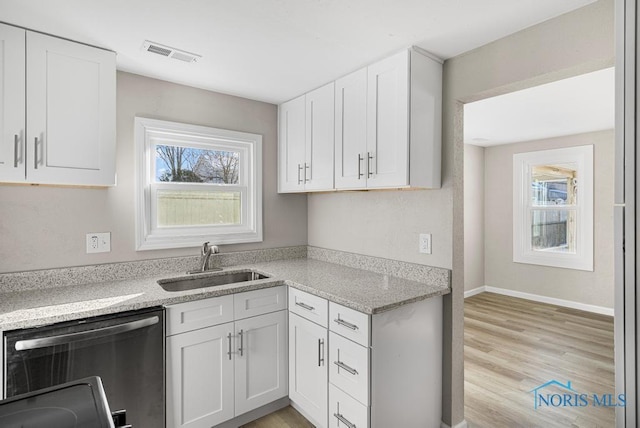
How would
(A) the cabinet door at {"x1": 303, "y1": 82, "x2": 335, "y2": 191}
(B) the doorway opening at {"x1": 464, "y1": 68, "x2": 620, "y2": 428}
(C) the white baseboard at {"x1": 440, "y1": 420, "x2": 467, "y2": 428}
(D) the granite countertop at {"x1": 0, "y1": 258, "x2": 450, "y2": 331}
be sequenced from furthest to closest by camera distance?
(B) the doorway opening at {"x1": 464, "y1": 68, "x2": 620, "y2": 428} < (A) the cabinet door at {"x1": 303, "y1": 82, "x2": 335, "y2": 191} < (C) the white baseboard at {"x1": 440, "y1": 420, "x2": 467, "y2": 428} < (D) the granite countertop at {"x1": 0, "y1": 258, "x2": 450, "y2": 331}

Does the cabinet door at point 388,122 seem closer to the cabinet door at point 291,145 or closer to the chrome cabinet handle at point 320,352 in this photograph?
the cabinet door at point 291,145

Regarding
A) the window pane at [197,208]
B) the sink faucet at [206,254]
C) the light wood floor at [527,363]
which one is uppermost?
the window pane at [197,208]

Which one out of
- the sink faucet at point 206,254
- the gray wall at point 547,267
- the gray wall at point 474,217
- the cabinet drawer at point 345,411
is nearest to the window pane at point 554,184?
the gray wall at point 547,267

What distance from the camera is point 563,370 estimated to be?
2.89m

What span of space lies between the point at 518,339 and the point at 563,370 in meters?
0.68

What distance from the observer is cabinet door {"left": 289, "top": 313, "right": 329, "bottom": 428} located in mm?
1979

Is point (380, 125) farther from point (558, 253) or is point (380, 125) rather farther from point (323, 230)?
point (558, 253)

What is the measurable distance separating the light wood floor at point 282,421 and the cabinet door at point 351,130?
155 cm

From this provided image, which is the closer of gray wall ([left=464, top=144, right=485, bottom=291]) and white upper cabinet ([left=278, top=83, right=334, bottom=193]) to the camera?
white upper cabinet ([left=278, top=83, right=334, bottom=193])

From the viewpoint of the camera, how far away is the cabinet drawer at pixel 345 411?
170 cm

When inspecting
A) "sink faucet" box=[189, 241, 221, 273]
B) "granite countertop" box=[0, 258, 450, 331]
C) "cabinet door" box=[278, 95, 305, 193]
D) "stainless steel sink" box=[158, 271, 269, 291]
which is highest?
"cabinet door" box=[278, 95, 305, 193]

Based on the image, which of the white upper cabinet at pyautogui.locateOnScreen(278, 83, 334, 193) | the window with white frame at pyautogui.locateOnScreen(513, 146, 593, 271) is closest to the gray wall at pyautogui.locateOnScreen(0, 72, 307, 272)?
the white upper cabinet at pyautogui.locateOnScreen(278, 83, 334, 193)

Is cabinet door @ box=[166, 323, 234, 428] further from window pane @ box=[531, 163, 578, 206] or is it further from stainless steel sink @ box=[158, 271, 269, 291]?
window pane @ box=[531, 163, 578, 206]

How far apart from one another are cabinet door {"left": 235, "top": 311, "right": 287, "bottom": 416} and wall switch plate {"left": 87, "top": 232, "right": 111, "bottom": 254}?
1.00 metres
